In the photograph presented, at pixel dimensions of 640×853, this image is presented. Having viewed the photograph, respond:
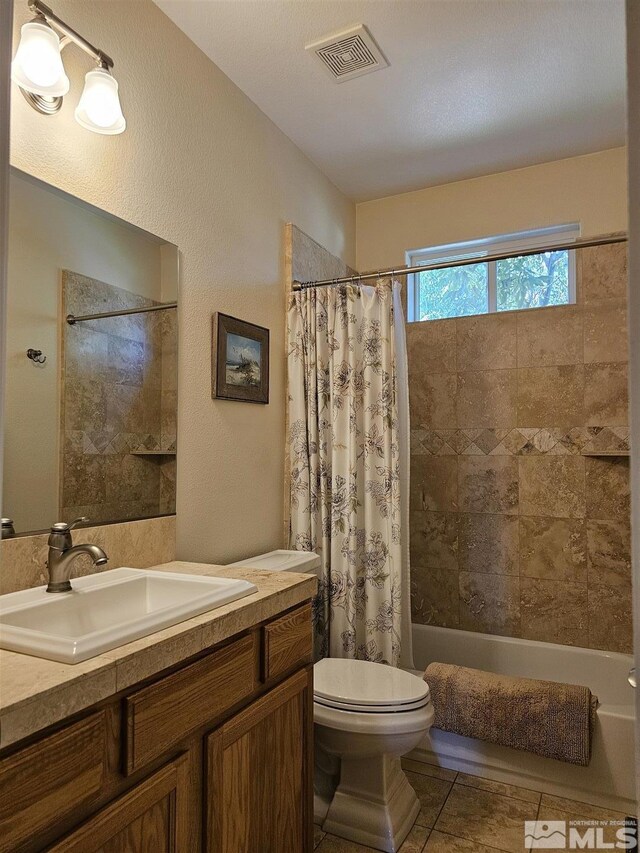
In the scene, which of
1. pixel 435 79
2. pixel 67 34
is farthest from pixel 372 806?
pixel 435 79

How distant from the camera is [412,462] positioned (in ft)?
10.9

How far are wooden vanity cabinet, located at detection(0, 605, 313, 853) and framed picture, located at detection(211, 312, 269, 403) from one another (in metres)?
0.97

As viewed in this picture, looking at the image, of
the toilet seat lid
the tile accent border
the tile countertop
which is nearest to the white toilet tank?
the toilet seat lid

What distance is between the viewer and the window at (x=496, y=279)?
304cm

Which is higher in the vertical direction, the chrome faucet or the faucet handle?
the faucet handle

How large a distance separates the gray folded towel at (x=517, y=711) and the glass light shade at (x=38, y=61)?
2.30 metres

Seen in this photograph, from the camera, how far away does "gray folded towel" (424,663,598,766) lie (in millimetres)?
2033

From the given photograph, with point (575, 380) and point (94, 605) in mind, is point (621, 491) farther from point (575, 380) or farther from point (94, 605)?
point (94, 605)

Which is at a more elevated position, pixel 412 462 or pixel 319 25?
pixel 319 25

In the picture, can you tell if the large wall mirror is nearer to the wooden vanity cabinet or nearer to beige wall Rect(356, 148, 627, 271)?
the wooden vanity cabinet

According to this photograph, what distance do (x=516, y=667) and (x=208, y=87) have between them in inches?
117

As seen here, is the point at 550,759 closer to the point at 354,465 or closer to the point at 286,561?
the point at 286,561

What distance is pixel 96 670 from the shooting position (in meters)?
0.97

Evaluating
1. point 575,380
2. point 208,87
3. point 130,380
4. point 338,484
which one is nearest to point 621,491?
point 575,380
